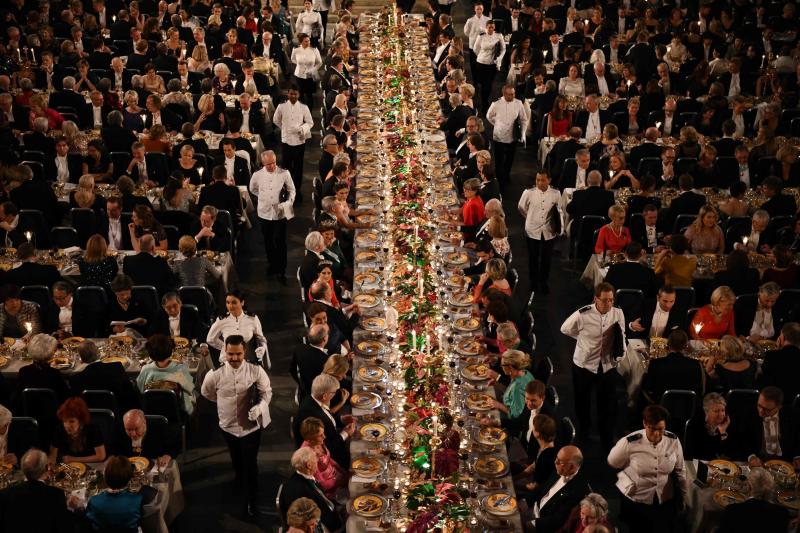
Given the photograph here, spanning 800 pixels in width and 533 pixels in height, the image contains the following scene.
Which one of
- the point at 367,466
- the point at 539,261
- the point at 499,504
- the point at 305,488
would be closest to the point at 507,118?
the point at 539,261

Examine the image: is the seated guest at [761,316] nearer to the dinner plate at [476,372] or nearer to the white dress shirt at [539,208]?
the white dress shirt at [539,208]

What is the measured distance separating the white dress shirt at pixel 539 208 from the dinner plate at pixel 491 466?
14.8 ft

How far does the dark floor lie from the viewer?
931 centimetres

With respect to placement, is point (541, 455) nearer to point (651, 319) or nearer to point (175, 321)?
point (651, 319)

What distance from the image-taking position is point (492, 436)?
8.43 m

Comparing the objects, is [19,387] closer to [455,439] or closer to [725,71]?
[455,439]

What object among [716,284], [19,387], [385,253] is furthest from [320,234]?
[716,284]

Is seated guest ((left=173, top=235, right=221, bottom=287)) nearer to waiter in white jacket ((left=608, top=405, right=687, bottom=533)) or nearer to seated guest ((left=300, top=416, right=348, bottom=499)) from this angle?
seated guest ((left=300, top=416, right=348, bottom=499))

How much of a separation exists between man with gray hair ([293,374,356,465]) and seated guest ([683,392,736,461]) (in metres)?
2.97

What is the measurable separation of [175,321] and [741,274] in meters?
6.09

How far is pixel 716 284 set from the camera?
11094 mm

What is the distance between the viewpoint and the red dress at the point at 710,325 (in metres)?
10.1

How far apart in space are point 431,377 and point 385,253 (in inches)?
111

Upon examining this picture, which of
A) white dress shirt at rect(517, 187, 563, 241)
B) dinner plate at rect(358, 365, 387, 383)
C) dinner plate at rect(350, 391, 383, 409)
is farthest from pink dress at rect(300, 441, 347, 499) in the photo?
white dress shirt at rect(517, 187, 563, 241)
